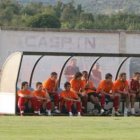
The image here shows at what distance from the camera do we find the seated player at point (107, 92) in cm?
2839

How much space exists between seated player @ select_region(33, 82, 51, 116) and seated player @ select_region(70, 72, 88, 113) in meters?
0.95

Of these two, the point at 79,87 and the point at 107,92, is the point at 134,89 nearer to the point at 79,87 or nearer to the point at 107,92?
the point at 107,92

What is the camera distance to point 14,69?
95.7 feet

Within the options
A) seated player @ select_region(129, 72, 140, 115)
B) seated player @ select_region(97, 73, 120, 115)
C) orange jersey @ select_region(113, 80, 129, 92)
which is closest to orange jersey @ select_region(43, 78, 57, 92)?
seated player @ select_region(97, 73, 120, 115)

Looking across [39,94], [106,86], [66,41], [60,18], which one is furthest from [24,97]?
[60,18]

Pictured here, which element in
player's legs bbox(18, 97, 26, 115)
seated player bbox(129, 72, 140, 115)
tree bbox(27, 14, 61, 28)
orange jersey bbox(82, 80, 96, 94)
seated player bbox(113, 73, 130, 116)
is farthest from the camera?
tree bbox(27, 14, 61, 28)

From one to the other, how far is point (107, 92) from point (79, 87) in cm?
92

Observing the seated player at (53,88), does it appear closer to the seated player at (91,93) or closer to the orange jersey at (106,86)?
the seated player at (91,93)

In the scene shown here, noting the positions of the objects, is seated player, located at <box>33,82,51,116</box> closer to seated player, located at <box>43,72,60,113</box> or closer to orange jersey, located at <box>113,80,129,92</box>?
seated player, located at <box>43,72,60,113</box>

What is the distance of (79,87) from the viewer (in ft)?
93.2
